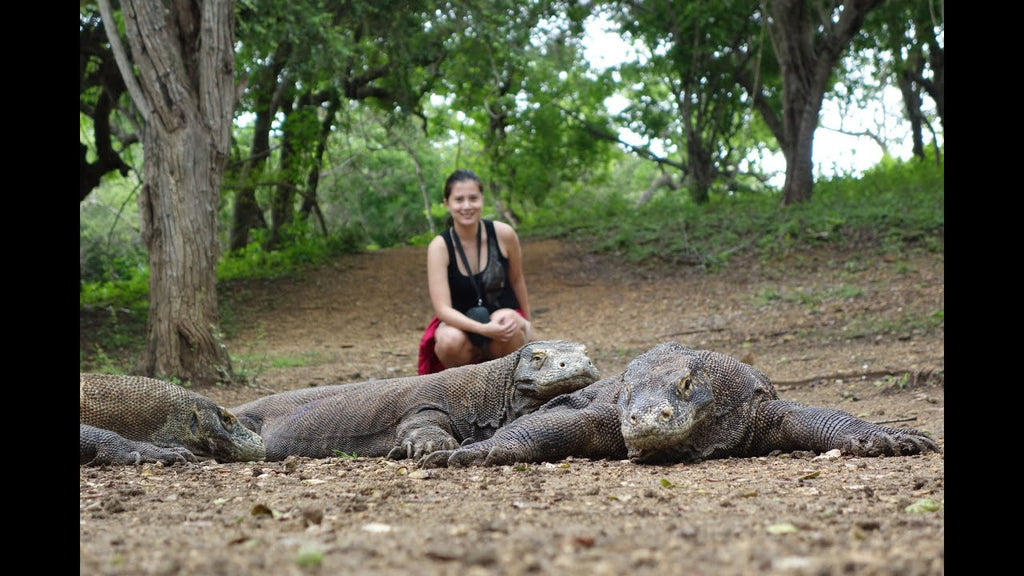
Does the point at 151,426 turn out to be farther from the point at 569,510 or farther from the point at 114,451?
the point at 569,510

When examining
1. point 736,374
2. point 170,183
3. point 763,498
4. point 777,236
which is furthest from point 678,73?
point 763,498

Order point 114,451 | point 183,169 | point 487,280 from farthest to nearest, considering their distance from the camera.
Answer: point 183,169, point 487,280, point 114,451

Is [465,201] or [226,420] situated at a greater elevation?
[465,201]

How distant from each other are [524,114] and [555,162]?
1.12 metres

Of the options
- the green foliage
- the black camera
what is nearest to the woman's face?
the black camera

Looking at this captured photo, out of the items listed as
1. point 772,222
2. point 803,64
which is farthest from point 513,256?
point 803,64

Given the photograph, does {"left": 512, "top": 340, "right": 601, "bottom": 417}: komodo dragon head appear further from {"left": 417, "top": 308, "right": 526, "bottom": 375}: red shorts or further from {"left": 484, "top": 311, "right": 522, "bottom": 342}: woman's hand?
{"left": 417, "top": 308, "right": 526, "bottom": 375}: red shorts

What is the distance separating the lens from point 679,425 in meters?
3.37

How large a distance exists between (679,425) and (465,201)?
93.8 inches

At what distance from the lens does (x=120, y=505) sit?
269 centimetres

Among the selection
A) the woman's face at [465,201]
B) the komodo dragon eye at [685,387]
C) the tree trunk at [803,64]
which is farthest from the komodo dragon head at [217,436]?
the tree trunk at [803,64]

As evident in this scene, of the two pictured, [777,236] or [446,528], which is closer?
[446,528]

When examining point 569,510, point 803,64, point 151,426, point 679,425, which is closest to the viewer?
point 569,510

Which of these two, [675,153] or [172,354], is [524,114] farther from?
[172,354]
